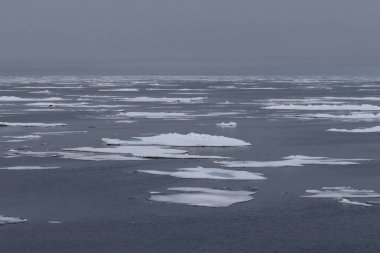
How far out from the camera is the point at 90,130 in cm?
2844

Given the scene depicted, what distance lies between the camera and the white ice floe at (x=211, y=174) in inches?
670

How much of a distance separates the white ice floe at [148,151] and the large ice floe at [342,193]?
543 centimetres

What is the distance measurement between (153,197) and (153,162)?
4.96m

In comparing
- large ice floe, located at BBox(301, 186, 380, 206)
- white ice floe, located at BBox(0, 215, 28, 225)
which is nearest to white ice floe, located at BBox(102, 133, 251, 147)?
large ice floe, located at BBox(301, 186, 380, 206)

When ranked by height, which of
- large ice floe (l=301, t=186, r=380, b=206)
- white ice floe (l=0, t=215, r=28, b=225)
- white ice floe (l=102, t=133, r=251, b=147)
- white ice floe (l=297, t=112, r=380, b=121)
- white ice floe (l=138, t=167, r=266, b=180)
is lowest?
white ice floe (l=297, t=112, r=380, b=121)

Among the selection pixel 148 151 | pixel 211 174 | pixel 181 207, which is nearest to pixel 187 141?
pixel 148 151

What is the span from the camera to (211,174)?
56.8ft

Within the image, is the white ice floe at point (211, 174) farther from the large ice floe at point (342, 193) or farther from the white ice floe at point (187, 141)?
the white ice floe at point (187, 141)

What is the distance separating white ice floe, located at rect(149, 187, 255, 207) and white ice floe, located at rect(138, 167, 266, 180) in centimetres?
153

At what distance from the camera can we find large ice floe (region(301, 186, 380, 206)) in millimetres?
14782

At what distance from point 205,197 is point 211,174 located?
101 inches

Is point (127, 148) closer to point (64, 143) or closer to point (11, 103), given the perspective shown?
point (64, 143)

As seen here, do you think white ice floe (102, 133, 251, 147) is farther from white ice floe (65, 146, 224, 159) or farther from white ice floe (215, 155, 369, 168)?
white ice floe (215, 155, 369, 168)

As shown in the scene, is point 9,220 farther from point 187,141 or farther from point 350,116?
point 350,116
